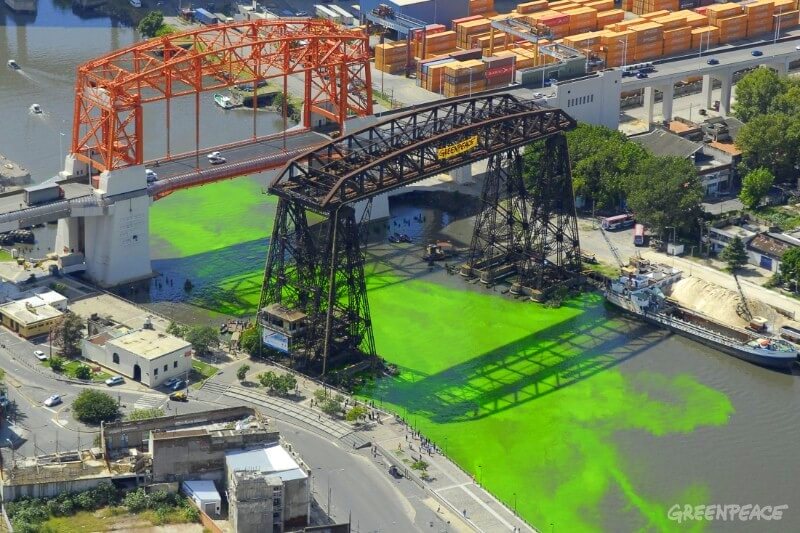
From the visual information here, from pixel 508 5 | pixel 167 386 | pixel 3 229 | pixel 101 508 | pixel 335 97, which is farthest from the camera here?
pixel 508 5

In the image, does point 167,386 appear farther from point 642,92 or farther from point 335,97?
point 642,92

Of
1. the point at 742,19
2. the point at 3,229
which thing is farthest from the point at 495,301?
the point at 742,19

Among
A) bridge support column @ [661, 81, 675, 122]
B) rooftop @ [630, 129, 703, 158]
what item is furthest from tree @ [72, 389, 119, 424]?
bridge support column @ [661, 81, 675, 122]

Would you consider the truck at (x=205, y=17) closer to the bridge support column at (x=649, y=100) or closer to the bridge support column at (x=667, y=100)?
the bridge support column at (x=649, y=100)

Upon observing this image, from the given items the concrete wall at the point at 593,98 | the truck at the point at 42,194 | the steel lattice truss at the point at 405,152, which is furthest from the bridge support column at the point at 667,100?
the truck at the point at 42,194

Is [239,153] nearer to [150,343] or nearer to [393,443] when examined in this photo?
[150,343]

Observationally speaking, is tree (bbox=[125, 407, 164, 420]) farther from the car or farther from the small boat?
the small boat

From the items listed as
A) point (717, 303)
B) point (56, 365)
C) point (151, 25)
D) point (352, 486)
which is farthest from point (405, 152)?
point (151, 25)
